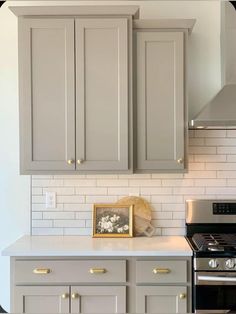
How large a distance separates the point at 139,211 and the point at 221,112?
37.3 inches

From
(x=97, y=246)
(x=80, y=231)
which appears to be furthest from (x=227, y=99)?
(x=80, y=231)

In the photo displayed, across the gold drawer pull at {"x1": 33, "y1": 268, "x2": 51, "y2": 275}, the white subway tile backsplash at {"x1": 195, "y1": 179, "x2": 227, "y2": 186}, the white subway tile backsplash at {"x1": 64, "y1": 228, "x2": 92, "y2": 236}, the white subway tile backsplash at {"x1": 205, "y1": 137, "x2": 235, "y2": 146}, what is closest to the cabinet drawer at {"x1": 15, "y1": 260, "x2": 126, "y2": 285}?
the gold drawer pull at {"x1": 33, "y1": 268, "x2": 51, "y2": 275}

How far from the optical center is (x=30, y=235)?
3127 mm

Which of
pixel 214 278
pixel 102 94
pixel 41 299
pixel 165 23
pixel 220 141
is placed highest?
pixel 165 23

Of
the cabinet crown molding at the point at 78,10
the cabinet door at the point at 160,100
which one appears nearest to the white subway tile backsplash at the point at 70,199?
the cabinet door at the point at 160,100

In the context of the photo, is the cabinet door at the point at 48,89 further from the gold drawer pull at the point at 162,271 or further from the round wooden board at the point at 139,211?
the gold drawer pull at the point at 162,271

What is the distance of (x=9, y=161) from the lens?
315cm

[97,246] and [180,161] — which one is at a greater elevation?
[180,161]

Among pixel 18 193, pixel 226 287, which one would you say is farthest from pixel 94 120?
pixel 226 287

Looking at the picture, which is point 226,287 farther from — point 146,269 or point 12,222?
point 12,222

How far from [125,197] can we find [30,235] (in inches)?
31.0

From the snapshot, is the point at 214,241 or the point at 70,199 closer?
the point at 214,241

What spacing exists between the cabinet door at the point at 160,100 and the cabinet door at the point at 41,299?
984 mm

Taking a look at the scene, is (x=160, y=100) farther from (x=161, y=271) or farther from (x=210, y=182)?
(x=161, y=271)
